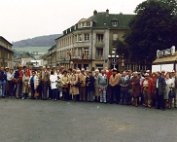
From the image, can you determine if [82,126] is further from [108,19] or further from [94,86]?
[108,19]

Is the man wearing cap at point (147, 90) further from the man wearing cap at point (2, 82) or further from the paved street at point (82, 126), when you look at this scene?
the man wearing cap at point (2, 82)

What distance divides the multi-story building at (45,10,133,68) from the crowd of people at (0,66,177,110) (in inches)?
2436

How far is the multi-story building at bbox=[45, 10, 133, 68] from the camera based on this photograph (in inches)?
3654

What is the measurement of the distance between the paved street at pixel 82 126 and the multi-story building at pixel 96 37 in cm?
7130

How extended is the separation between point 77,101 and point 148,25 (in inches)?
1503

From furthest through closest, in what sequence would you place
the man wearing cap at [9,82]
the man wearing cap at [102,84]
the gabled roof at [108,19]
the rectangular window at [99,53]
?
the gabled roof at [108,19], the rectangular window at [99,53], the man wearing cap at [9,82], the man wearing cap at [102,84]

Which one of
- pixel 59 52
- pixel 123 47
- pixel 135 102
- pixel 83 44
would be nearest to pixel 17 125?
pixel 135 102

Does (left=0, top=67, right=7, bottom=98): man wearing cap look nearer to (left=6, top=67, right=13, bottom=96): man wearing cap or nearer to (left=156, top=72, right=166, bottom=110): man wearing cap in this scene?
(left=6, top=67, right=13, bottom=96): man wearing cap

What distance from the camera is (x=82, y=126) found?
14719mm

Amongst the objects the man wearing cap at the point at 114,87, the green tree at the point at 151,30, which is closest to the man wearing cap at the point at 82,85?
the man wearing cap at the point at 114,87

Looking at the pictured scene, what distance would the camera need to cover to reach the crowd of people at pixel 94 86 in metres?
23.9

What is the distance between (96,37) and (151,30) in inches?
1333

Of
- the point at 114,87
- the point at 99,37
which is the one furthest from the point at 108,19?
the point at 114,87

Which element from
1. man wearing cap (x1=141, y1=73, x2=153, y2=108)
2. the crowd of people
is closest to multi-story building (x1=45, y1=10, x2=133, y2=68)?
the crowd of people
